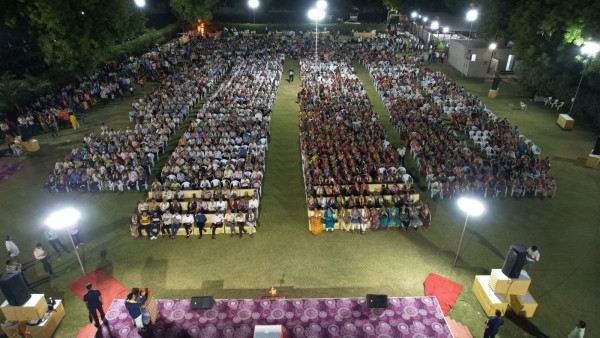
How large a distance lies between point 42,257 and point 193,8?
1918 inches

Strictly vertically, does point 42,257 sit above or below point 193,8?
below

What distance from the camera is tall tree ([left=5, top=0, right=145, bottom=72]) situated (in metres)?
24.8

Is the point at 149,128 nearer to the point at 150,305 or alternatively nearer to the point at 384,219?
the point at 150,305

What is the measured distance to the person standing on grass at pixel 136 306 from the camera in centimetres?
915

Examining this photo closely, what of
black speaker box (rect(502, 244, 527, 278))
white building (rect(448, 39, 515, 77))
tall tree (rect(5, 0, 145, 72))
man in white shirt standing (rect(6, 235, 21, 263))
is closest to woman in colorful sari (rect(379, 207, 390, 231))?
black speaker box (rect(502, 244, 527, 278))

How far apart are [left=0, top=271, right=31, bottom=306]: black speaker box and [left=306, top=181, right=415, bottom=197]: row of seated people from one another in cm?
943

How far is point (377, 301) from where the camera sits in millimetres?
9961

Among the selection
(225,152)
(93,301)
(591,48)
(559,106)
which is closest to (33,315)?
(93,301)

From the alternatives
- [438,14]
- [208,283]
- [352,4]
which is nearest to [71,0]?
[208,283]

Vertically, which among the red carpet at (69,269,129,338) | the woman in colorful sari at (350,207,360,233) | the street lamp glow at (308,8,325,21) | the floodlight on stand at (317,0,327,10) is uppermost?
the floodlight on stand at (317,0,327,10)

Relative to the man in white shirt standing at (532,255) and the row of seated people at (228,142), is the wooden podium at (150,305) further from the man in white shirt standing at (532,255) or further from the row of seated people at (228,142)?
the man in white shirt standing at (532,255)

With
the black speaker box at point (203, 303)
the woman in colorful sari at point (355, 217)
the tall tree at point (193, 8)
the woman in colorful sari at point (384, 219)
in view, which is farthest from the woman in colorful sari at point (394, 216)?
the tall tree at point (193, 8)

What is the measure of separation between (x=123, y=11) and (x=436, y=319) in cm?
2996

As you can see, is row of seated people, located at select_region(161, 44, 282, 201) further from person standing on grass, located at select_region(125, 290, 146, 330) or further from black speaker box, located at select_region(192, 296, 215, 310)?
person standing on grass, located at select_region(125, 290, 146, 330)
